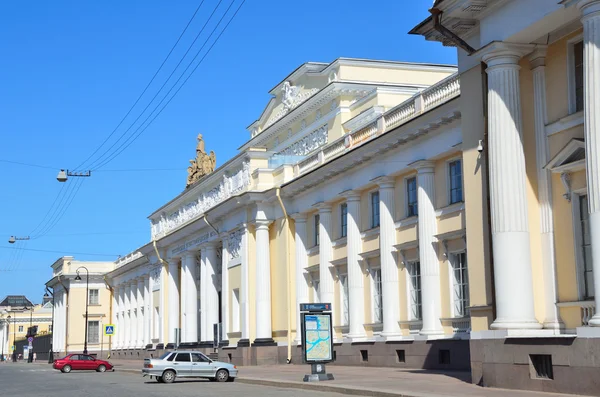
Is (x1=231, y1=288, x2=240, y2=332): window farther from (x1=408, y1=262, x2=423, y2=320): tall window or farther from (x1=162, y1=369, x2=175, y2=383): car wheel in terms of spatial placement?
(x1=408, y1=262, x2=423, y2=320): tall window

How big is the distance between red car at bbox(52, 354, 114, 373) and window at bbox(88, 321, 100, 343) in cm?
4321

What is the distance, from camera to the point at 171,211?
61500mm

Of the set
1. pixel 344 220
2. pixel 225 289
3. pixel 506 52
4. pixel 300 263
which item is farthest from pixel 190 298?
pixel 506 52

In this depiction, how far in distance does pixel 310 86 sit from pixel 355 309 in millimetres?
14411

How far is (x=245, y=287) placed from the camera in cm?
4456

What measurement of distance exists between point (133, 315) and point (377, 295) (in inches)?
1855

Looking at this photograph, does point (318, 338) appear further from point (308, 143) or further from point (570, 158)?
point (308, 143)

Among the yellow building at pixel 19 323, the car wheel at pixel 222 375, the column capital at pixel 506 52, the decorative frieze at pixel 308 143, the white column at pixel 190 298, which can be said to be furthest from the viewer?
the yellow building at pixel 19 323

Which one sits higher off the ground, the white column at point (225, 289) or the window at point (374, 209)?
the window at point (374, 209)

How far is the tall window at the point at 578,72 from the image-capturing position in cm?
1922

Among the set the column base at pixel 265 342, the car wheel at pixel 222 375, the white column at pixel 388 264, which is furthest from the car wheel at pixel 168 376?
the column base at pixel 265 342

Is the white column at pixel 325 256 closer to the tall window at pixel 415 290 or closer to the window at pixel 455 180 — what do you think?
the tall window at pixel 415 290

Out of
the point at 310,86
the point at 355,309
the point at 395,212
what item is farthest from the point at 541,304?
the point at 310,86

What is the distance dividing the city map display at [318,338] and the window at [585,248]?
885cm
